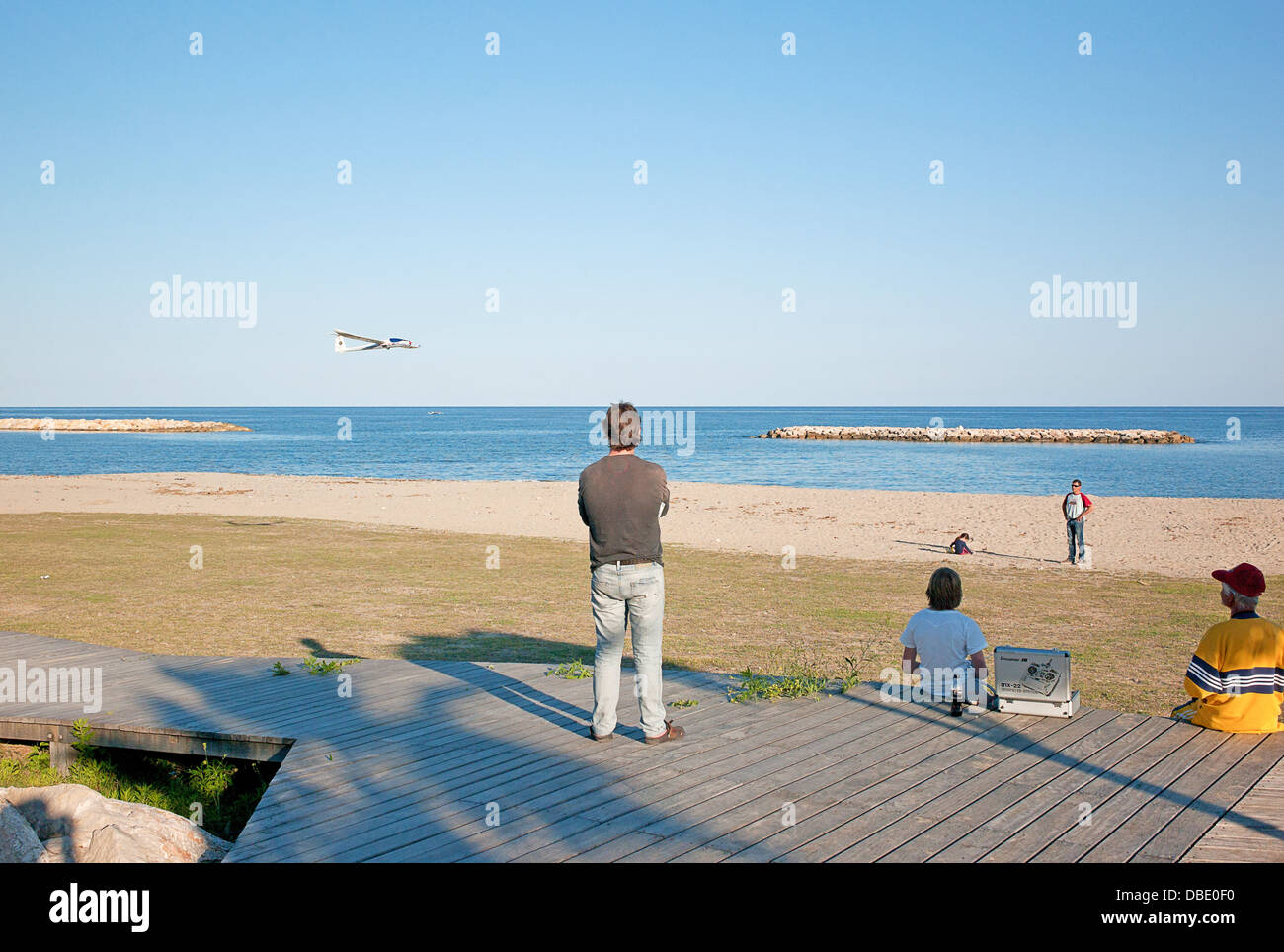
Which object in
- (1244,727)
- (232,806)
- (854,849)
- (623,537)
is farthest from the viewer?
(232,806)

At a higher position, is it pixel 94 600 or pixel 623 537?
pixel 623 537

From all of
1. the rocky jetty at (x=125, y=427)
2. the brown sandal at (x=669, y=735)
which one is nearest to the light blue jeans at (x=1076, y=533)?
the brown sandal at (x=669, y=735)

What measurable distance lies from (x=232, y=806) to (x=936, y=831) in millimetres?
5396

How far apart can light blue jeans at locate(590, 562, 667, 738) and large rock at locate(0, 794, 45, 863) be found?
A: 10.7 ft

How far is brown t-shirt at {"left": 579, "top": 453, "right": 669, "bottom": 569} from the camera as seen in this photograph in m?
5.98

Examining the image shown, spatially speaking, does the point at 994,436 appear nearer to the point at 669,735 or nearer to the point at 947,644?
the point at 947,644

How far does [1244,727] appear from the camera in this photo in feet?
21.5

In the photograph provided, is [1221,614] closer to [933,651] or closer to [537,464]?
[933,651]

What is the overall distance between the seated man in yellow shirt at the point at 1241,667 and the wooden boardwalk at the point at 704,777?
5.9 inches

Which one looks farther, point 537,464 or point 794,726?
point 537,464

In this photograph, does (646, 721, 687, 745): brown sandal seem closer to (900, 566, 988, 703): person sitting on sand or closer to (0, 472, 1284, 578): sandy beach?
(900, 566, 988, 703): person sitting on sand
